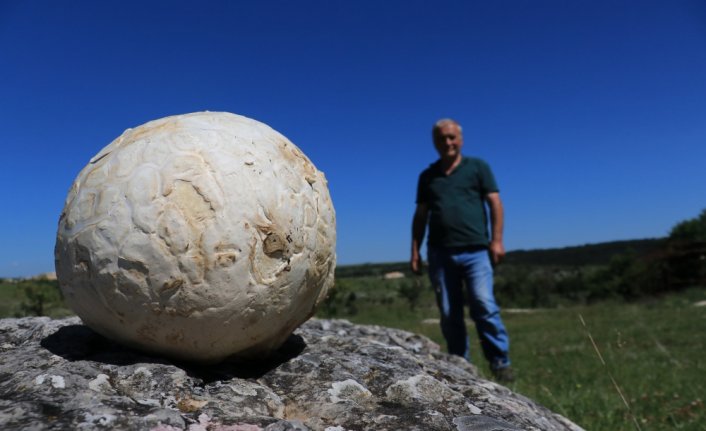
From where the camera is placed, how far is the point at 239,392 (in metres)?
3.15

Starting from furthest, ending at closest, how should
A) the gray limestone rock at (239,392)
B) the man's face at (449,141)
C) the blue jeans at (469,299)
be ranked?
the man's face at (449,141)
the blue jeans at (469,299)
the gray limestone rock at (239,392)

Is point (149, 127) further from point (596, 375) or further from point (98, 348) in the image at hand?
point (596, 375)

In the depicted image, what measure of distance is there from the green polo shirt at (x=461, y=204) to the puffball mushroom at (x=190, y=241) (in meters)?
3.06

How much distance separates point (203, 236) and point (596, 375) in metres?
5.96

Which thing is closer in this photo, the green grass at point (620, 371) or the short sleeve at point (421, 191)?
the green grass at point (620, 371)

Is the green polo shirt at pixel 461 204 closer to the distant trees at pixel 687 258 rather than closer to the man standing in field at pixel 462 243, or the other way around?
the man standing in field at pixel 462 243

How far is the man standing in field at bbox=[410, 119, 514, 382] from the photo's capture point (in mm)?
6129

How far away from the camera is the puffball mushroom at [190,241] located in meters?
3.07

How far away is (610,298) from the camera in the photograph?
27125mm

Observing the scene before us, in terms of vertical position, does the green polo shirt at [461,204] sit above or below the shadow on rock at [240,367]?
above

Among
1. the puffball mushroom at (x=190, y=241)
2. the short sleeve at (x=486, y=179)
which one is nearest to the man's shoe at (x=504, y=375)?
the short sleeve at (x=486, y=179)

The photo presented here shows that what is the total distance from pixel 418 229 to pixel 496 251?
1.08m

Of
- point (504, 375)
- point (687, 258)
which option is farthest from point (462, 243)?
point (687, 258)

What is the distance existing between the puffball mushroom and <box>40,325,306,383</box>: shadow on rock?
0.09 metres
